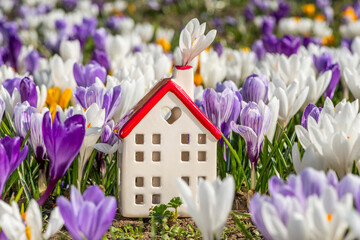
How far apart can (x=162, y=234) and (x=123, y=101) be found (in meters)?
0.71

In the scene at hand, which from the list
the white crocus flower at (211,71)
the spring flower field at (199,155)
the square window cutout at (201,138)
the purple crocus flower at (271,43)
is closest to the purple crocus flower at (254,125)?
the spring flower field at (199,155)

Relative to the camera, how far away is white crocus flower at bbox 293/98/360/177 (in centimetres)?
197

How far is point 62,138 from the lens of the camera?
1982 millimetres

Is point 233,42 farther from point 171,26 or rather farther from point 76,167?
point 76,167

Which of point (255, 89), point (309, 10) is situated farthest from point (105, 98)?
point (309, 10)

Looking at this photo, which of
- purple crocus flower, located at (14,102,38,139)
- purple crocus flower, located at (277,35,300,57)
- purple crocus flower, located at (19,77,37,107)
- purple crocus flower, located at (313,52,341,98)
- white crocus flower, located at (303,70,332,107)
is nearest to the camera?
purple crocus flower, located at (14,102,38,139)

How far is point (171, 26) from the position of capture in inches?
363

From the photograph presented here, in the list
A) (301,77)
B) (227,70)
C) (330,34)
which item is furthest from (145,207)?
(330,34)

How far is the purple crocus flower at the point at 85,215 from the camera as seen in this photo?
1652 mm

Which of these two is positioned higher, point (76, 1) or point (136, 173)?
point (76, 1)

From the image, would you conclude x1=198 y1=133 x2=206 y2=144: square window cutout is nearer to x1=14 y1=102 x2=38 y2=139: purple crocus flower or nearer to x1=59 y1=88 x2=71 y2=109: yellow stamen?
x1=14 y1=102 x2=38 y2=139: purple crocus flower

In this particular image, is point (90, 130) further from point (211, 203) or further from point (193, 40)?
point (211, 203)

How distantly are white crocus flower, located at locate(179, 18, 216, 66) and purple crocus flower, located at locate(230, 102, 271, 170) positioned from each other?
303mm

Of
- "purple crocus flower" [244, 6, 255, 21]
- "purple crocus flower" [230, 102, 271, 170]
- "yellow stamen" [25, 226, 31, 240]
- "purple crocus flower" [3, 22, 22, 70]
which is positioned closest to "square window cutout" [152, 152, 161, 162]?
"purple crocus flower" [230, 102, 271, 170]
